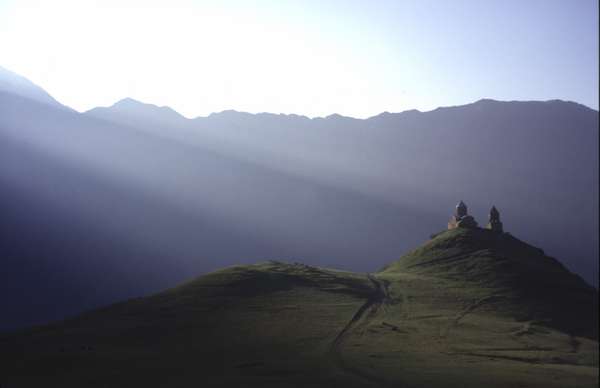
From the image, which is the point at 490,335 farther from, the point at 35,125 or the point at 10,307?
the point at 35,125

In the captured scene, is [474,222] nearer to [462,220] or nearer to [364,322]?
[462,220]

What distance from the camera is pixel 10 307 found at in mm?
137000

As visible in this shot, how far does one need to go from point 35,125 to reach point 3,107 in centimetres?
2215

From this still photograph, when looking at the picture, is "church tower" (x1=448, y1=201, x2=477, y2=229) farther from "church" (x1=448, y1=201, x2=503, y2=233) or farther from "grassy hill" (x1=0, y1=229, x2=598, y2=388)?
"grassy hill" (x1=0, y1=229, x2=598, y2=388)

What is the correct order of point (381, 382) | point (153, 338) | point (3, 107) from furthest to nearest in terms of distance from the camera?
point (3, 107)
point (153, 338)
point (381, 382)

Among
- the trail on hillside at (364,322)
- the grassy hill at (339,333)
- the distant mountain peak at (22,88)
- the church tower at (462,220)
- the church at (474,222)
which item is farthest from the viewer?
the distant mountain peak at (22,88)

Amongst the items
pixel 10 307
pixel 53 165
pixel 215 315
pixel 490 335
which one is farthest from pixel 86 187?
pixel 490 335

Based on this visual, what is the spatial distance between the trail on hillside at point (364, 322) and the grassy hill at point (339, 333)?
0.49ft

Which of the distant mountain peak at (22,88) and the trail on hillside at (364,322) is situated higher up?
the distant mountain peak at (22,88)

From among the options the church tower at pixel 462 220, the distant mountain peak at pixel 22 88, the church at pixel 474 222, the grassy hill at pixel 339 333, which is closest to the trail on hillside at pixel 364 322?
the grassy hill at pixel 339 333

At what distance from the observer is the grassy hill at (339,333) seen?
35.8 metres

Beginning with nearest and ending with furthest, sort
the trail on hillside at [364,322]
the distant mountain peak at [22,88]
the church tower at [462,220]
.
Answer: the trail on hillside at [364,322]
the church tower at [462,220]
the distant mountain peak at [22,88]

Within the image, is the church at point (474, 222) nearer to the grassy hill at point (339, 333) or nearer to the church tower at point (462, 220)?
the church tower at point (462, 220)

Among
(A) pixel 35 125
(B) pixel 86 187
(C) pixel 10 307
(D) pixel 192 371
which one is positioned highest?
(A) pixel 35 125
